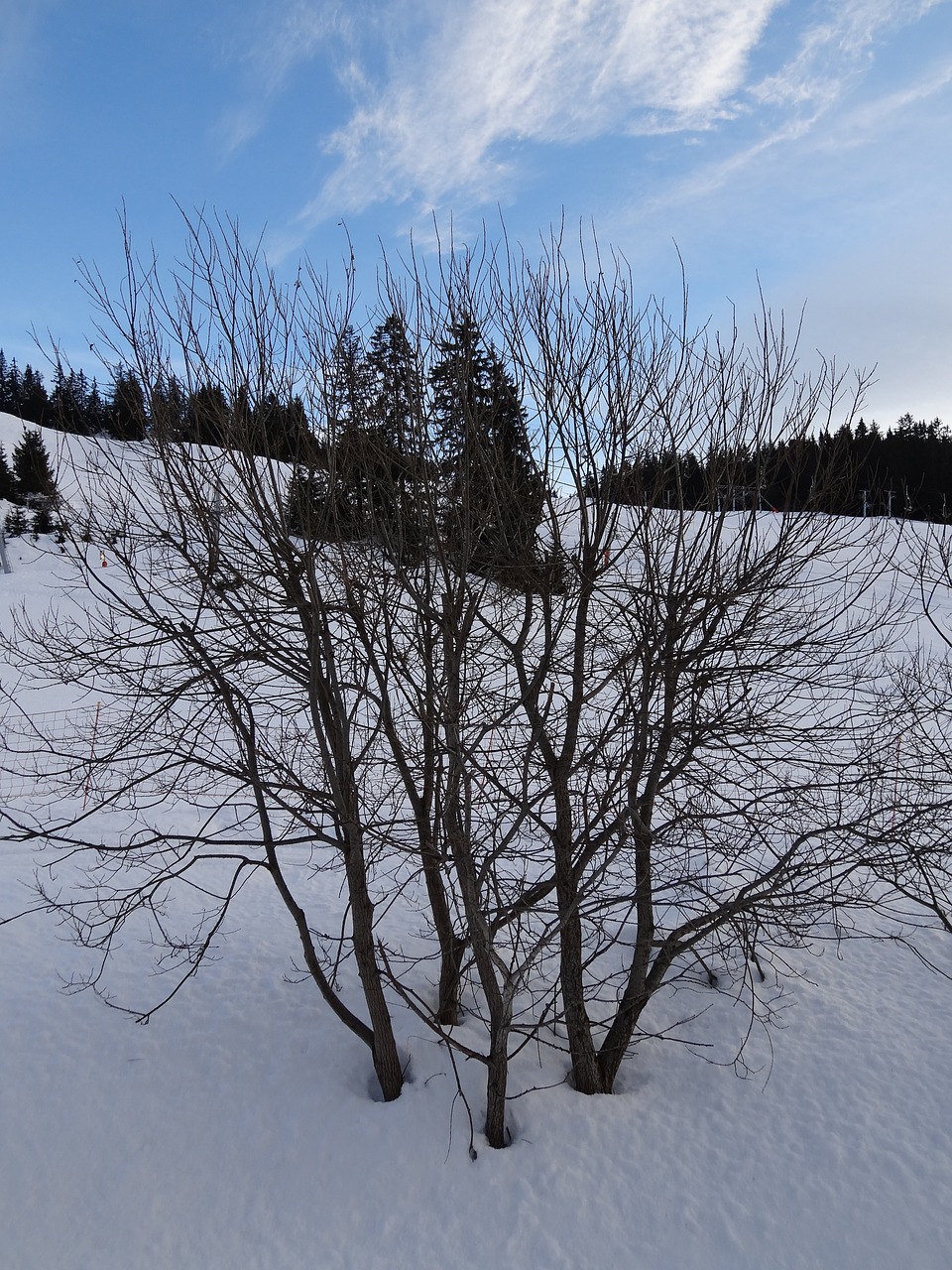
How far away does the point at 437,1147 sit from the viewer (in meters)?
6.56

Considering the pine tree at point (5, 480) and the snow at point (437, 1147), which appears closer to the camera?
the snow at point (437, 1147)

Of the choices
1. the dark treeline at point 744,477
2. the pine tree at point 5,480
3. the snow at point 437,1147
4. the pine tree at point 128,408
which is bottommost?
the snow at point 437,1147

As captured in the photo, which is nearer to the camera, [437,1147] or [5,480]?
[437,1147]

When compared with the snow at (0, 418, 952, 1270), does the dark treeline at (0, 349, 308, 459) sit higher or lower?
higher

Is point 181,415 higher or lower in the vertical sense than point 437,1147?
higher

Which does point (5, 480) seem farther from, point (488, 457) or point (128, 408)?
point (488, 457)

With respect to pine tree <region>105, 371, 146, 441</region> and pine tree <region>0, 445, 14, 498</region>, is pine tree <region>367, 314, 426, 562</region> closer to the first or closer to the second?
pine tree <region>105, 371, 146, 441</region>

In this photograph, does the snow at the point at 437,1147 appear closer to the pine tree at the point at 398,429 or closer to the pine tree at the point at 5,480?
the pine tree at the point at 398,429

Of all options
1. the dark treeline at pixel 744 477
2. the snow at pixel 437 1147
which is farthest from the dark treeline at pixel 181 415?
the snow at pixel 437 1147

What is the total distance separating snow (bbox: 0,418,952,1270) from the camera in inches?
231

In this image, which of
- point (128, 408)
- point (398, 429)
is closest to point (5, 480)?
point (128, 408)

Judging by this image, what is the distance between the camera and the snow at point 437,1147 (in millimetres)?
5871

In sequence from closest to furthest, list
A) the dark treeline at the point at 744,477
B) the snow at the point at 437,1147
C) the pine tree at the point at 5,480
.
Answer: the snow at the point at 437,1147, the dark treeline at the point at 744,477, the pine tree at the point at 5,480

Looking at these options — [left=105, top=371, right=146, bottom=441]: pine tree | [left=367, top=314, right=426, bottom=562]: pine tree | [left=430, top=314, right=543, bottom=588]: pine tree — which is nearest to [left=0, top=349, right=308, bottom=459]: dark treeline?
[left=105, top=371, right=146, bottom=441]: pine tree
